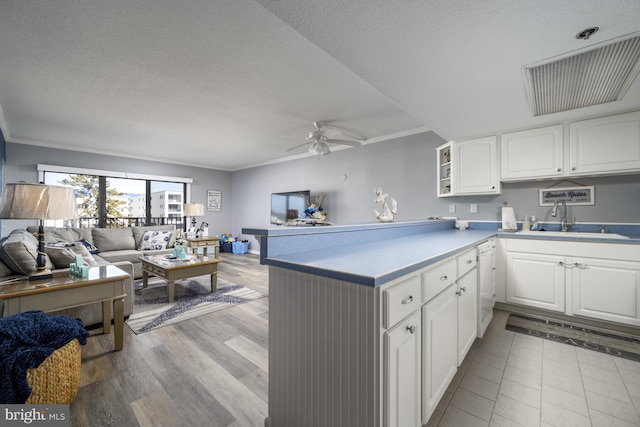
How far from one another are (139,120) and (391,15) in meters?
3.66

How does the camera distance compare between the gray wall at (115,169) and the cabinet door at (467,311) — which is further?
the gray wall at (115,169)

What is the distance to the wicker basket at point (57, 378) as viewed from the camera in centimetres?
123

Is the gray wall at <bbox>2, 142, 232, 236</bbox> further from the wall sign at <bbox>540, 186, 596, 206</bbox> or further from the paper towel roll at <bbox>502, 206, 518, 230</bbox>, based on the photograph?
the wall sign at <bbox>540, 186, 596, 206</bbox>

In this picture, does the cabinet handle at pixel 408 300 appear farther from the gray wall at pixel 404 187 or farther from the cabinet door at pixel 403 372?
the gray wall at pixel 404 187

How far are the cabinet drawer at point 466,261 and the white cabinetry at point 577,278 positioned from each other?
1209mm

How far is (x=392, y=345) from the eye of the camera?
919 millimetres

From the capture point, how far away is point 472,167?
317 cm

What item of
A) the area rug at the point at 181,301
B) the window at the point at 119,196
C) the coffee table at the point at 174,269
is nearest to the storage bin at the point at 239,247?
the window at the point at 119,196

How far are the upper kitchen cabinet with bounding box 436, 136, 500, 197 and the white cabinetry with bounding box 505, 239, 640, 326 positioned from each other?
747 millimetres

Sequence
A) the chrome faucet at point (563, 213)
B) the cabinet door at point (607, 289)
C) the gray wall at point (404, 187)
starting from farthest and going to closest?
the chrome faucet at point (563, 213) < the gray wall at point (404, 187) < the cabinet door at point (607, 289)

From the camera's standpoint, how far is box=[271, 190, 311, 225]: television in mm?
5258

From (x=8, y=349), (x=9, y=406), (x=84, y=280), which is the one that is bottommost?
(x=9, y=406)

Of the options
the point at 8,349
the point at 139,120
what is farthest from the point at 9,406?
the point at 139,120

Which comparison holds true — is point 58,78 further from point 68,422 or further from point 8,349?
point 68,422
